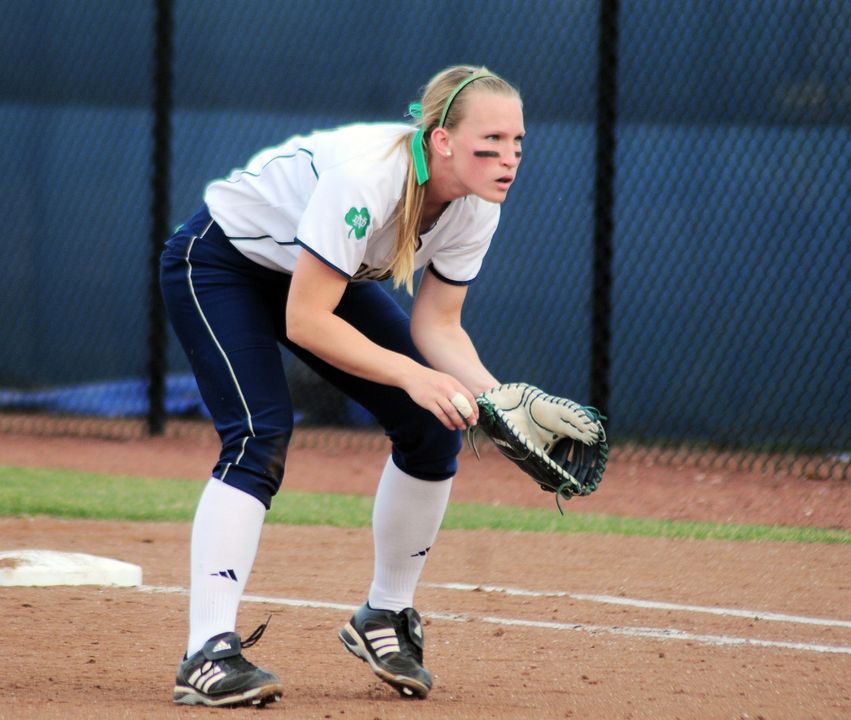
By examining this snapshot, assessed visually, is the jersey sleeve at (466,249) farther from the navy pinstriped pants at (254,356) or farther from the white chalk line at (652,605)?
the white chalk line at (652,605)

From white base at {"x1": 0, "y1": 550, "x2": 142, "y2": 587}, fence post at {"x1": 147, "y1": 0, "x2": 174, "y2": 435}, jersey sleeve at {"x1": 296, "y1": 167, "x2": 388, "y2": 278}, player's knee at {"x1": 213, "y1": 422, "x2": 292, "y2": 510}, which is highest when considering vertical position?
jersey sleeve at {"x1": 296, "y1": 167, "x2": 388, "y2": 278}

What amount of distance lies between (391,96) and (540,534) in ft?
15.7

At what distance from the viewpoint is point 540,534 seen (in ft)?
22.1

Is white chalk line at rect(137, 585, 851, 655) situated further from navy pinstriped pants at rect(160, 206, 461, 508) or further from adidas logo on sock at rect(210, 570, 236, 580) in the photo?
adidas logo on sock at rect(210, 570, 236, 580)

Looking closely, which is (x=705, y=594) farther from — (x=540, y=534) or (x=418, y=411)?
(x=418, y=411)

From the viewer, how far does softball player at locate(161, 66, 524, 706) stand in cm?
336

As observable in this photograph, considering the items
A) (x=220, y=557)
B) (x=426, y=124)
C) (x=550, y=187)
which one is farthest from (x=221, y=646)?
(x=550, y=187)

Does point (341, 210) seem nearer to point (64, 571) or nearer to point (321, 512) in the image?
point (64, 571)

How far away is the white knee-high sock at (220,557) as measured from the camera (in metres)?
3.44

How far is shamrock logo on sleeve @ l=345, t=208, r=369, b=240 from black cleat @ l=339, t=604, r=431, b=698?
114 cm

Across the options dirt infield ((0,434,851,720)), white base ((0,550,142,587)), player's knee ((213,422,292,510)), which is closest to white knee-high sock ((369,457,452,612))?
dirt infield ((0,434,851,720))

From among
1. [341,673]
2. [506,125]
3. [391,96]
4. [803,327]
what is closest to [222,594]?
[341,673]

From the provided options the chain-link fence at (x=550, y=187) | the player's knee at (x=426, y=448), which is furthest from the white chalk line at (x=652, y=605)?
the chain-link fence at (x=550, y=187)

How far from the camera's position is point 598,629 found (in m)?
4.63
